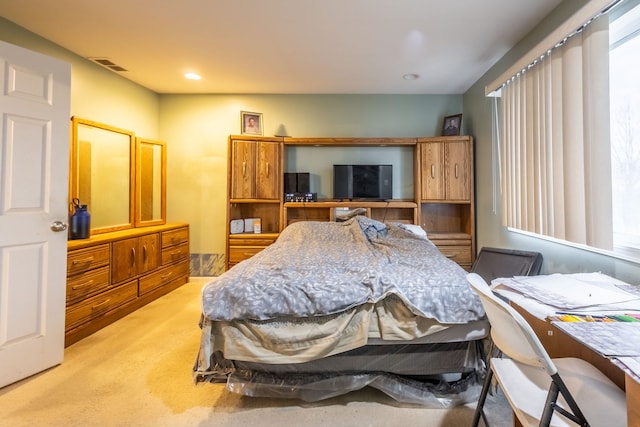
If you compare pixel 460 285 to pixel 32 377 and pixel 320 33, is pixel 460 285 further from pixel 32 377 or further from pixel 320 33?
pixel 32 377

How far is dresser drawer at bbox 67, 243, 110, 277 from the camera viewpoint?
2.34 meters

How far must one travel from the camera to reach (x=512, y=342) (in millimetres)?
1045

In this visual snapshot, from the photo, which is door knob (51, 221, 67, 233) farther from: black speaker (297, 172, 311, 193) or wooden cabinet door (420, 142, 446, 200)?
wooden cabinet door (420, 142, 446, 200)

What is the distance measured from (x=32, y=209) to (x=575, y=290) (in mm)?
3034

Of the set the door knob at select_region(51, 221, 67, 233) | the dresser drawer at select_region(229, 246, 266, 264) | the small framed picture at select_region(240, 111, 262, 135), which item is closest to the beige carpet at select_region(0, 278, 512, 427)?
the door knob at select_region(51, 221, 67, 233)

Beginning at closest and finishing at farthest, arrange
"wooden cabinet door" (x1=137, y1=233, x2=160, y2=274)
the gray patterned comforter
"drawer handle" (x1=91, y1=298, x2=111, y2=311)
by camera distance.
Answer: the gray patterned comforter, "drawer handle" (x1=91, y1=298, x2=111, y2=311), "wooden cabinet door" (x1=137, y1=233, x2=160, y2=274)

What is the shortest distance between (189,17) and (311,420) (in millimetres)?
2763

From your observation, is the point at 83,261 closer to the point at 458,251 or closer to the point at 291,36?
the point at 291,36

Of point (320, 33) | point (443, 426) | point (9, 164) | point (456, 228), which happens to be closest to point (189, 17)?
point (320, 33)

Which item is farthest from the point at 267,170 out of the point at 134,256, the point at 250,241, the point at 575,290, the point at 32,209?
the point at 575,290

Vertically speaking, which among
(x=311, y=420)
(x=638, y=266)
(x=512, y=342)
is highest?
(x=638, y=266)

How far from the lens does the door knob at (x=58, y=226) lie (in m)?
1.98

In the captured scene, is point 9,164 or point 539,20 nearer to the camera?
point 9,164

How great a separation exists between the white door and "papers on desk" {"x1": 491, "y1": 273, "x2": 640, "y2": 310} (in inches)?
107
